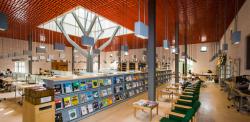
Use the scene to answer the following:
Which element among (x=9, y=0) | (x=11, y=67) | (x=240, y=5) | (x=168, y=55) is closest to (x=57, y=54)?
(x=11, y=67)

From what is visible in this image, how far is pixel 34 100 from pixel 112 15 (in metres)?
5.86

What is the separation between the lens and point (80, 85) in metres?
4.99

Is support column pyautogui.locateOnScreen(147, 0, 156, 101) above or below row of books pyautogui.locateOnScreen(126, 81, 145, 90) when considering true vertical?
above

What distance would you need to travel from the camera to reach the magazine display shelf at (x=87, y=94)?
4.36 metres

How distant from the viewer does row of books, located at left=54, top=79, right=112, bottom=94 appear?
4360 millimetres

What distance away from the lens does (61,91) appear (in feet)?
14.4

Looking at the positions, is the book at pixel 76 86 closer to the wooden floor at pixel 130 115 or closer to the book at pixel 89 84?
the book at pixel 89 84

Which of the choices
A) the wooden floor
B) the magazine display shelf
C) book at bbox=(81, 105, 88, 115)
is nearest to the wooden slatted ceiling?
the magazine display shelf

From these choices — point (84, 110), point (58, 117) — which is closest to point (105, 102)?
point (84, 110)

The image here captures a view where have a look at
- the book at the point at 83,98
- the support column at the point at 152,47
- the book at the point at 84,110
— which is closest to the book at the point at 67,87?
the book at the point at 83,98

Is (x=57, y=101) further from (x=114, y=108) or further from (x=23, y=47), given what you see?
(x=23, y=47)

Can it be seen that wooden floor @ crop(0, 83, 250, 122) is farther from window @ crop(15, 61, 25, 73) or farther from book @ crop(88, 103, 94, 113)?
window @ crop(15, 61, 25, 73)

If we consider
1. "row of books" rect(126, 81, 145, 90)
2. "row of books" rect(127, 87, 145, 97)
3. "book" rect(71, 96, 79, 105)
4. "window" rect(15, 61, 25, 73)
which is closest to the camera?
"book" rect(71, 96, 79, 105)

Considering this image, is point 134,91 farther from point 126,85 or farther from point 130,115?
point 130,115
